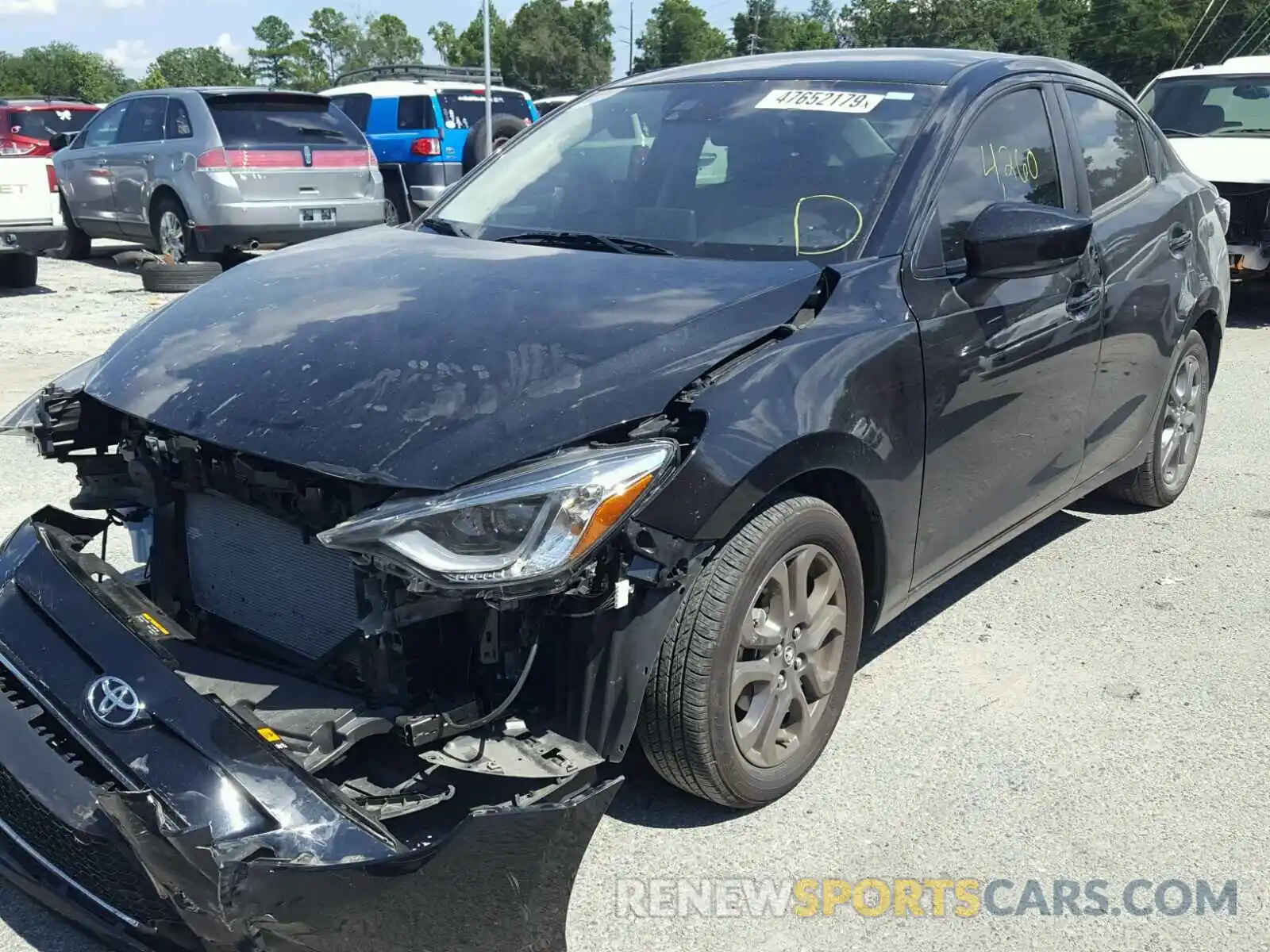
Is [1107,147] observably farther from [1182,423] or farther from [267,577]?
[267,577]

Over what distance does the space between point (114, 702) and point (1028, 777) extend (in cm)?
223

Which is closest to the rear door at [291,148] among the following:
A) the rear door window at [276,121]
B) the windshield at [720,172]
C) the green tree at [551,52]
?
the rear door window at [276,121]

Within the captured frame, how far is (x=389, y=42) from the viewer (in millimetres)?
101938

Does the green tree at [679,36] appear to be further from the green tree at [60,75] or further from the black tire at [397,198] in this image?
the black tire at [397,198]

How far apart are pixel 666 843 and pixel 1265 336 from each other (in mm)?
8474

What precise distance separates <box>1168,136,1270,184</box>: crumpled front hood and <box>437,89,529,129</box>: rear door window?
8489mm

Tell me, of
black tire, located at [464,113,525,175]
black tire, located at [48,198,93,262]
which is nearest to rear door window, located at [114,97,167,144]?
black tire, located at [48,198,93,262]

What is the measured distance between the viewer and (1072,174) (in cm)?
403

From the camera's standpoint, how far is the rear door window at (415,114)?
48.8 ft

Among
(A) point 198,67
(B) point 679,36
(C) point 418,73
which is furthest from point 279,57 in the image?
(C) point 418,73

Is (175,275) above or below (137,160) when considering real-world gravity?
below

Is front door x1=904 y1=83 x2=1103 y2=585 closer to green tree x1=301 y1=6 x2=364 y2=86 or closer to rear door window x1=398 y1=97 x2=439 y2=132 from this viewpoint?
rear door window x1=398 y1=97 x2=439 y2=132

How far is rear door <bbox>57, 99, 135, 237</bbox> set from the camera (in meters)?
12.7

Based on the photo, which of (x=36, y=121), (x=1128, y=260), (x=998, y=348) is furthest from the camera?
(x=36, y=121)
